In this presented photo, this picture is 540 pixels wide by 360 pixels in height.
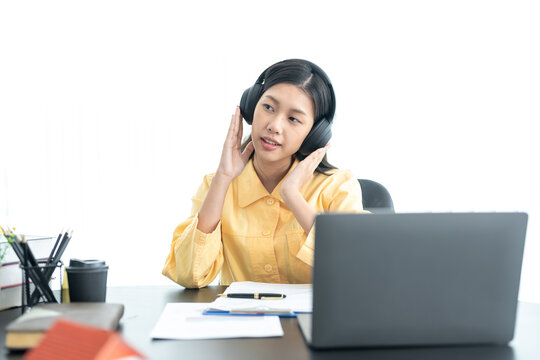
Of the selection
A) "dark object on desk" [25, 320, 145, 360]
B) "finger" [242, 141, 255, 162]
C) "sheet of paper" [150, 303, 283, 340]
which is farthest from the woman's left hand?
"dark object on desk" [25, 320, 145, 360]

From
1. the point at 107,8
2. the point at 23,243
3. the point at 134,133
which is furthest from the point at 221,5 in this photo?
the point at 23,243

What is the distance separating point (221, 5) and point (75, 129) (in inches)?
46.0

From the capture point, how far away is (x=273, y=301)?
1.09 metres

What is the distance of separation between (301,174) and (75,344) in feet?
3.27

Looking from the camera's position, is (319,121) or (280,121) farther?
(319,121)

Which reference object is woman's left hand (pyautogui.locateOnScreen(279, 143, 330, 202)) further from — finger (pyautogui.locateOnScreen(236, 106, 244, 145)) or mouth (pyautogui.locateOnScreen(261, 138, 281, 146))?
finger (pyautogui.locateOnScreen(236, 106, 244, 145))

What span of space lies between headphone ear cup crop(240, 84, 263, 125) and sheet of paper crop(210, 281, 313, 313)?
60 centimetres

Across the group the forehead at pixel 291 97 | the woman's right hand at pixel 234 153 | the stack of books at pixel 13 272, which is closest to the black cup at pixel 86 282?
the stack of books at pixel 13 272

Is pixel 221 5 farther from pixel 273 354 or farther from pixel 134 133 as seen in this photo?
pixel 273 354

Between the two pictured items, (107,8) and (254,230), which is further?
(107,8)

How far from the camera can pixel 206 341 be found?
0.85m

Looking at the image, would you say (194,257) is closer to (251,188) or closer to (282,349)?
(251,188)

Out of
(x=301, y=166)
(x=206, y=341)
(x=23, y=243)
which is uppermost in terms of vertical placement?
(x=301, y=166)

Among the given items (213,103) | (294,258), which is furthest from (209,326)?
(213,103)
